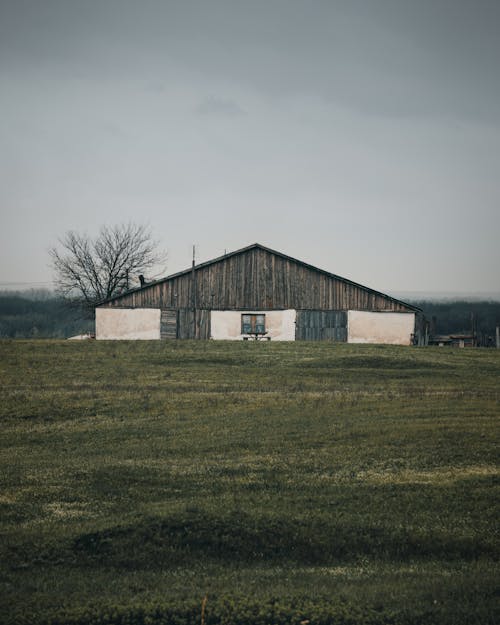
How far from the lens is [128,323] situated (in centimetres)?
4819

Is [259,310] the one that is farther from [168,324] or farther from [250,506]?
[250,506]

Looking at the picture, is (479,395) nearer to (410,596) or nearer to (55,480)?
(55,480)

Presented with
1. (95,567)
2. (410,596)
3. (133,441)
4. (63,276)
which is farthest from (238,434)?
(63,276)

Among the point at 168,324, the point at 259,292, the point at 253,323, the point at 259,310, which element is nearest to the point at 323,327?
the point at 259,310

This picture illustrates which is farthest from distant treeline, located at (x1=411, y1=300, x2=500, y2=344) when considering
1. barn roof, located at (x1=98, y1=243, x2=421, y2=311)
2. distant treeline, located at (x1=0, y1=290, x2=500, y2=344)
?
barn roof, located at (x1=98, y1=243, x2=421, y2=311)

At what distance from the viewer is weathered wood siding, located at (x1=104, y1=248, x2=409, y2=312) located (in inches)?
1895

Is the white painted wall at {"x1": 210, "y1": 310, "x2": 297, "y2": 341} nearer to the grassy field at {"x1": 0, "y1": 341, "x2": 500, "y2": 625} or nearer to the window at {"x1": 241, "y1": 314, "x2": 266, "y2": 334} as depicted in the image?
the window at {"x1": 241, "y1": 314, "x2": 266, "y2": 334}

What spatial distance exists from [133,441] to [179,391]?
724 centimetres

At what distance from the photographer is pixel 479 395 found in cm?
2170

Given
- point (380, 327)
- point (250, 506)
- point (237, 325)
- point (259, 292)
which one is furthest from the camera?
point (259, 292)

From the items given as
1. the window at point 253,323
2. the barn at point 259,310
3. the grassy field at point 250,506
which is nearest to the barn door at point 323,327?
the barn at point 259,310

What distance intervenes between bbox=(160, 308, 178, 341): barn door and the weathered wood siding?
0.46 metres

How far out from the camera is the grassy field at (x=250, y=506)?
691cm

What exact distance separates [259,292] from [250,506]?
126 feet
